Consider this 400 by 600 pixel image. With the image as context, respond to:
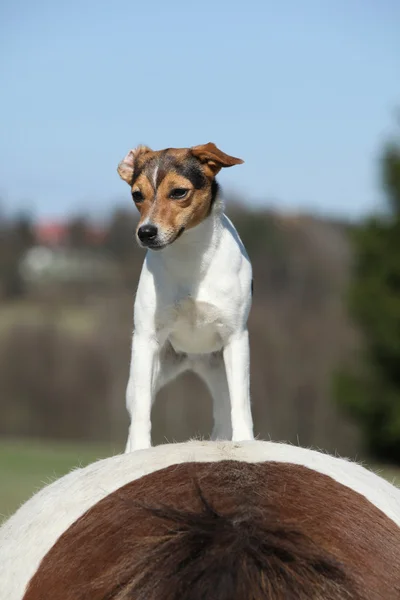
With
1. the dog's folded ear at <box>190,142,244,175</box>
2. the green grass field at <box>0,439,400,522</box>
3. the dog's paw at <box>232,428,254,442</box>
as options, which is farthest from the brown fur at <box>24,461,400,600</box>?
the green grass field at <box>0,439,400,522</box>

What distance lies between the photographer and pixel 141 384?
4250mm

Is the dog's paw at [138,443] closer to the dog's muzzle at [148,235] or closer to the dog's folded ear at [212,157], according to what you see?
the dog's muzzle at [148,235]

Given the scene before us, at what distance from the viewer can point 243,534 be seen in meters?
2.85

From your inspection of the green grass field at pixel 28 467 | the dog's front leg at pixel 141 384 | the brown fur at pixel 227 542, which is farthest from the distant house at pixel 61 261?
the brown fur at pixel 227 542

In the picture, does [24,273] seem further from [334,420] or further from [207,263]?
[207,263]

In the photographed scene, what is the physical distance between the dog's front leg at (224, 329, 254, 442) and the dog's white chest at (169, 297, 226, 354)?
78 mm

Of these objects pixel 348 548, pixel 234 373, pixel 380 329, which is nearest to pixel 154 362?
pixel 234 373

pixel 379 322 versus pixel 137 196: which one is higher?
pixel 137 196

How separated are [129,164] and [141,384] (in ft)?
2.89

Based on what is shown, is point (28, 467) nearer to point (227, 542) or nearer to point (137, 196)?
point (137, 196)

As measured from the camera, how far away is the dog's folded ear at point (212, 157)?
4.12 metres

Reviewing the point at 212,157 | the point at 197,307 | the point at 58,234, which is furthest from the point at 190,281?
the point at 58,234

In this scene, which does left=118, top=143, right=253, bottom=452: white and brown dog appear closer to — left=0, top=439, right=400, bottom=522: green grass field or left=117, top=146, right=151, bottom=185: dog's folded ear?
left=117, top=146, right=151, bottom=185: dog's folded ear

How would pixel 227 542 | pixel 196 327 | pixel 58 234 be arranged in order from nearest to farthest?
pixel 227 542, pixel 196 327, pixel 58 234
